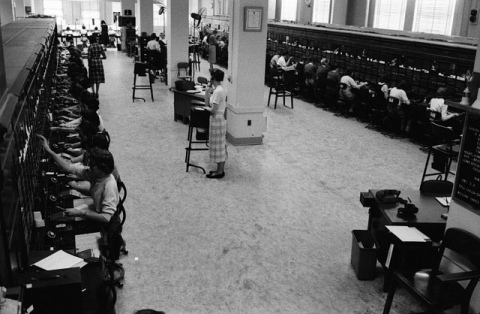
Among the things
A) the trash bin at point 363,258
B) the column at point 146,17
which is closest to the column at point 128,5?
the column at point 146,17

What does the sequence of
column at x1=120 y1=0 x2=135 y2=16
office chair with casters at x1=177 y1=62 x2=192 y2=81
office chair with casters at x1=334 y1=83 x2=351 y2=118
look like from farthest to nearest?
column at x1=120 y1=0 x2=135 y2=16 → office chair with casters at x1=177 y1=62 x2=192 y2=81 → office chair with casters at x1=334 y1=83 x2=351 y2=118

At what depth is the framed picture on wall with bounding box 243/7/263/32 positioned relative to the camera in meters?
8.44

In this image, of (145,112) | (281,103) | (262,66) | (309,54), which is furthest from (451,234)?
(309,54)

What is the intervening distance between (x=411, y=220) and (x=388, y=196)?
425 mm

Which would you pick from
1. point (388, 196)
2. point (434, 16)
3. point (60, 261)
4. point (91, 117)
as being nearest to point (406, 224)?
point (388, 196)

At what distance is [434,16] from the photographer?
13688 millimetres

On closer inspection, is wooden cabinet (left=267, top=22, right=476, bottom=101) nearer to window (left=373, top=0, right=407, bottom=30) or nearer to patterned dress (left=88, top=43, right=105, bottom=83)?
window (left=373, top=0, right=407, bottom=30)

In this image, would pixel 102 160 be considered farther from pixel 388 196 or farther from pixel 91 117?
pixel 388 196

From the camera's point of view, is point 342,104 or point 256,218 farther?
point 342,104

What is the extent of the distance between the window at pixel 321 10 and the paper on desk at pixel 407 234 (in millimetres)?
16023

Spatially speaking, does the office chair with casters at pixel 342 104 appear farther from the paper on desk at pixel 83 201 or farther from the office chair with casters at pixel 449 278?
the paper on desk at pixel 83 201

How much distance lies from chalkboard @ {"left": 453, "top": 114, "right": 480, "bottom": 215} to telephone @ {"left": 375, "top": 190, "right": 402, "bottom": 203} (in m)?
0.81

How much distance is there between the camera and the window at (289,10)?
2112cm

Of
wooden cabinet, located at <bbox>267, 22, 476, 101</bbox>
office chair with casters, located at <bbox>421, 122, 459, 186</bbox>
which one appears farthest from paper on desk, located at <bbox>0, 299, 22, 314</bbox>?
wooden cabinet, located at <bbox>267, 22, 476, 101</bbox>
